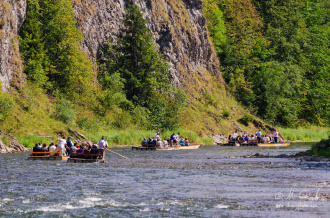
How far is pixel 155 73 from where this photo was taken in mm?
71750

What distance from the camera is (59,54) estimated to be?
63.6 meters

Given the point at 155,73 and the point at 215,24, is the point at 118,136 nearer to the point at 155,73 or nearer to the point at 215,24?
the point at 155,73

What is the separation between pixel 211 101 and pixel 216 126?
20.5 feet

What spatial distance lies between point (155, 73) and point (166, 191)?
51.4m

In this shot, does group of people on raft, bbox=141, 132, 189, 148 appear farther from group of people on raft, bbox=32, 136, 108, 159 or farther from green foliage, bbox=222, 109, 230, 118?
green foliage, bbox=222, 109, 230, 118

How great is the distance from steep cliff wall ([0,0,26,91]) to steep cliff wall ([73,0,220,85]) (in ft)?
35.6

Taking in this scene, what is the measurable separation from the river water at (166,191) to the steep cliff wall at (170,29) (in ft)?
134

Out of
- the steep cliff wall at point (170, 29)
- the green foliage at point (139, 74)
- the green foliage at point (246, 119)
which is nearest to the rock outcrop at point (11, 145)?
the green foliage at point (139, 74)

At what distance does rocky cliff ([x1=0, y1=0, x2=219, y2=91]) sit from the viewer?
56.5m

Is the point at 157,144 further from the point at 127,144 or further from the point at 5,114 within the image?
the point at 5,114

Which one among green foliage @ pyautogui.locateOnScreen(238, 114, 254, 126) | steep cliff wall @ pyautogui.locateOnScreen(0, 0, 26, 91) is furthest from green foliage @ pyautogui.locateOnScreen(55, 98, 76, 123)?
green foliage @ pyautogui.locateOnScreen(238, 114, 254, 126)

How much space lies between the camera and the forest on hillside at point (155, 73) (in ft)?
198

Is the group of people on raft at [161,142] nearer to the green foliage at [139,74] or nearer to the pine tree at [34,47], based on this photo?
the green foliage at [139,74]

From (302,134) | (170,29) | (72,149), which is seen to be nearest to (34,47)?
(170,29)
